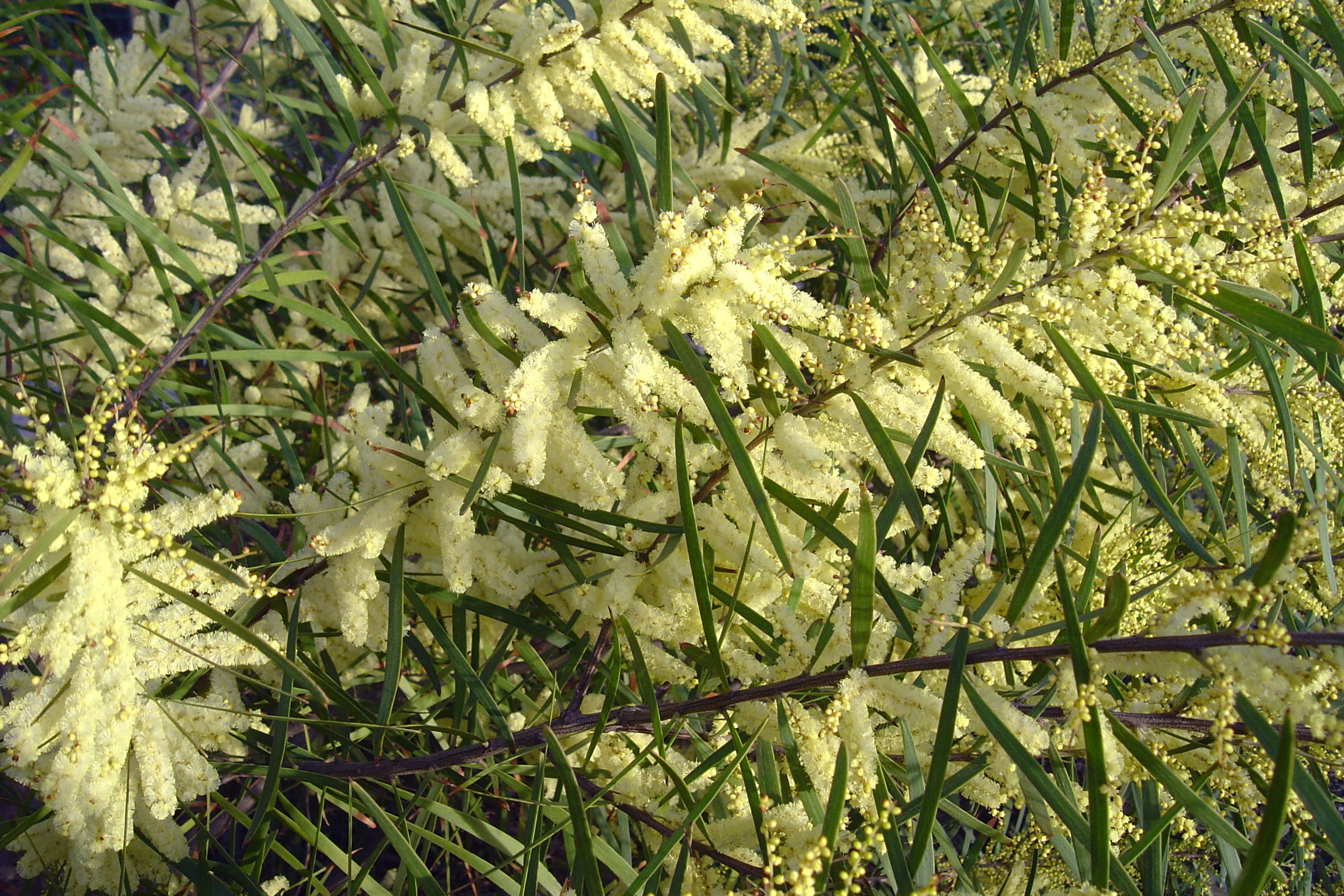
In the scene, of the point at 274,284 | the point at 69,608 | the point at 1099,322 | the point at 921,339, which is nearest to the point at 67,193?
the point at 274,284

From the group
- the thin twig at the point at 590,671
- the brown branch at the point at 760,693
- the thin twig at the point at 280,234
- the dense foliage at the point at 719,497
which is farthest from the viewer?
the thin twig at the point at 280,234

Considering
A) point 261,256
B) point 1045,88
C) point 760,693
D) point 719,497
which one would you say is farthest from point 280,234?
point 1045,88

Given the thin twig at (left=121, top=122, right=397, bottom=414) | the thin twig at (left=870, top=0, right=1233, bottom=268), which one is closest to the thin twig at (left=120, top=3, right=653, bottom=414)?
the thin twig at (left=121, top=122, right=397, bottom=414)

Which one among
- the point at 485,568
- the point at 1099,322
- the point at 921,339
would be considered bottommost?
the point at 485,568

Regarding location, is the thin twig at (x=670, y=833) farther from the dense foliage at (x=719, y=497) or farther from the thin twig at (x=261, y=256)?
the thin twig at (x=261, y=256)

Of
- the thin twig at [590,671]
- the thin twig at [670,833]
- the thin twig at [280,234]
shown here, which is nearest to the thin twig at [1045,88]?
the thin twig at [280,234]

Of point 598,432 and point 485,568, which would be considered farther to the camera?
point 598,432

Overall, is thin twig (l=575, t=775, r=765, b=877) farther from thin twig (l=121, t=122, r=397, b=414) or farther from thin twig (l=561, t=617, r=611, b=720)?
thin twig (l=121, t=122, r=397, b=414)

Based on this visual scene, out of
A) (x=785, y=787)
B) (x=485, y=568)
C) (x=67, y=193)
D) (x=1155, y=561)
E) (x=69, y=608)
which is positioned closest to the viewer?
(x=69, y=608)

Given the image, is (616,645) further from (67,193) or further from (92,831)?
(67,193)

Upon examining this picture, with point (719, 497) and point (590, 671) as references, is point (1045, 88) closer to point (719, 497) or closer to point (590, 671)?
point (719, 497)
